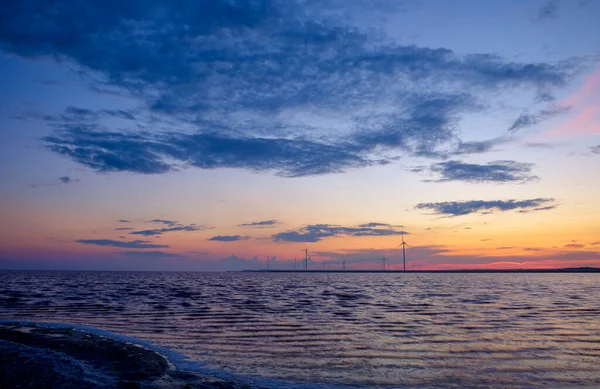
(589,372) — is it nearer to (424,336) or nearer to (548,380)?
(548,380)

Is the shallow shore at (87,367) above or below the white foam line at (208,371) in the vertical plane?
above

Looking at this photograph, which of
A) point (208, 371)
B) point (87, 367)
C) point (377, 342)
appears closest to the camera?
point (87, 367)

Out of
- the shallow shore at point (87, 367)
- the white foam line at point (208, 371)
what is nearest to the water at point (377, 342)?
the white foam line at point (208, 371)

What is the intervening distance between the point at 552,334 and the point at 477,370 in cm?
1171

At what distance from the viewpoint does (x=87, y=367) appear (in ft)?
50.2

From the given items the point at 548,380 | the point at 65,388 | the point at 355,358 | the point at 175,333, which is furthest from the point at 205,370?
the point at 548,380

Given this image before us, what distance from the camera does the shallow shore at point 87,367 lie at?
1314 centimetres

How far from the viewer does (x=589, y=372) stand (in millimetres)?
15828

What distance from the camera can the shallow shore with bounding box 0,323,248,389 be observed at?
1314 cm

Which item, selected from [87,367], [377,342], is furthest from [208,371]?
[377,342]

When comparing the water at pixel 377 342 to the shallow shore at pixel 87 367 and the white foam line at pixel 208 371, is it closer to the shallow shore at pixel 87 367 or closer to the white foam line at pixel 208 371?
the white foam line at pixel 208 371

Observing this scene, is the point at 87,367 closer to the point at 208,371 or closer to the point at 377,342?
the point at 208,371

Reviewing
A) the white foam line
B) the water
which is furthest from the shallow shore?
the water

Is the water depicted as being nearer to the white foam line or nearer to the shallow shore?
the white foam line
